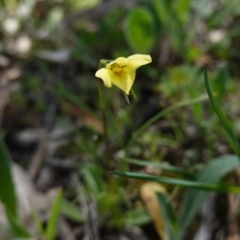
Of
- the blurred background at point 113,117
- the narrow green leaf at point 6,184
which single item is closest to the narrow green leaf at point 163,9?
the blurred background at point 113,117

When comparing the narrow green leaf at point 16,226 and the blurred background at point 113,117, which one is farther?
the blurred background at point 113,117

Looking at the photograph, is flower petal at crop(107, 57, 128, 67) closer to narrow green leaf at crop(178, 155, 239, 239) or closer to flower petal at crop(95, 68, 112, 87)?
flower petal at crop(95, 68, 112, 87)

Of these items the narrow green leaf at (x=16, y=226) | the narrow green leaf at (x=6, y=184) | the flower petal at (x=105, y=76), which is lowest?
the narrow green leaf at (x=16, y=226)

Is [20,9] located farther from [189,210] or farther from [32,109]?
[189,210]

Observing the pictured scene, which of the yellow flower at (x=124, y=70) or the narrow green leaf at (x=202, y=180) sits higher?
the yellow flower at (x=124, y=70)

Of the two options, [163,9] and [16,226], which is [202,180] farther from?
[163,9]

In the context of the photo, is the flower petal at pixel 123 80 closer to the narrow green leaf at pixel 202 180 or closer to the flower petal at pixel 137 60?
the flower petal at pixel 137 60

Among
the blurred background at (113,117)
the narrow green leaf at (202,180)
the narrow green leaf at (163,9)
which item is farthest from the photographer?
the narrow green leaf at (163,9)

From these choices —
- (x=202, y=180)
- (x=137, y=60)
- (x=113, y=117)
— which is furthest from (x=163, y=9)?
(x=137, y=60)
